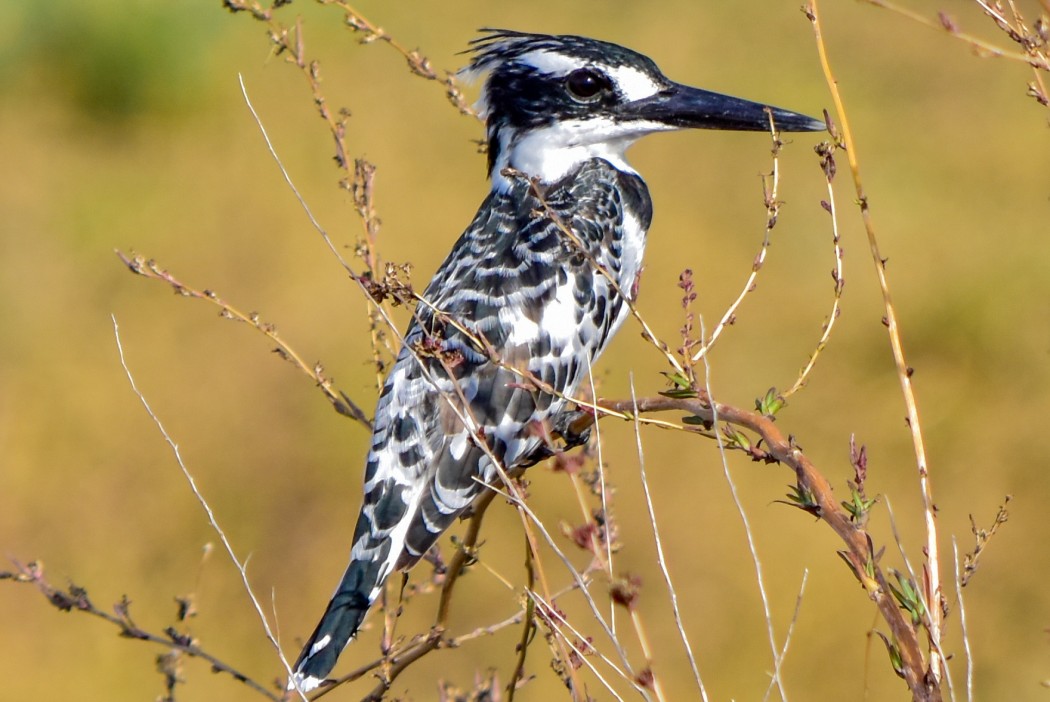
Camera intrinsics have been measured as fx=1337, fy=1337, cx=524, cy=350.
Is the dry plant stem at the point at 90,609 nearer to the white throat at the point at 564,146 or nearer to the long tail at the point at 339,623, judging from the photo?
the long tail at the point at 339,623

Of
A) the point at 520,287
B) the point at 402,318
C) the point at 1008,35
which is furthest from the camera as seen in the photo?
the point at 402,318

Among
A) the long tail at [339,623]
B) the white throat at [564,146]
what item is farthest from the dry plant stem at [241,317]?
the white throat at [564,146]

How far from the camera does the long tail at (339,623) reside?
7.80 ft

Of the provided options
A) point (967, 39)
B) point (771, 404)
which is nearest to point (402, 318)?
point (771, 404)

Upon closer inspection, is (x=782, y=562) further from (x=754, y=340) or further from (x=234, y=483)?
(x=234, y=483)

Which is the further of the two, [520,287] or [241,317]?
[520,287]

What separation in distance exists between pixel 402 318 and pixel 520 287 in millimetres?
765

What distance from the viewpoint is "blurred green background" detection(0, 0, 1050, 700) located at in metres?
5.22

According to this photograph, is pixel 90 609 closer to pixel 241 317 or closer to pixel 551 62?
pixel 241 317

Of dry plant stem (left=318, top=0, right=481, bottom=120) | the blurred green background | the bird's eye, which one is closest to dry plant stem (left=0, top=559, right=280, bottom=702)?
dry plant stem (left=318, top=0, right=481, bottom=120)

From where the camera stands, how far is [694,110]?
10.5 ft

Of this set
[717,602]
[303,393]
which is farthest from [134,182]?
[717,602]

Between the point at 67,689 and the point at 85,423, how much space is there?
131cm

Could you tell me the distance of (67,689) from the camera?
4.85m
